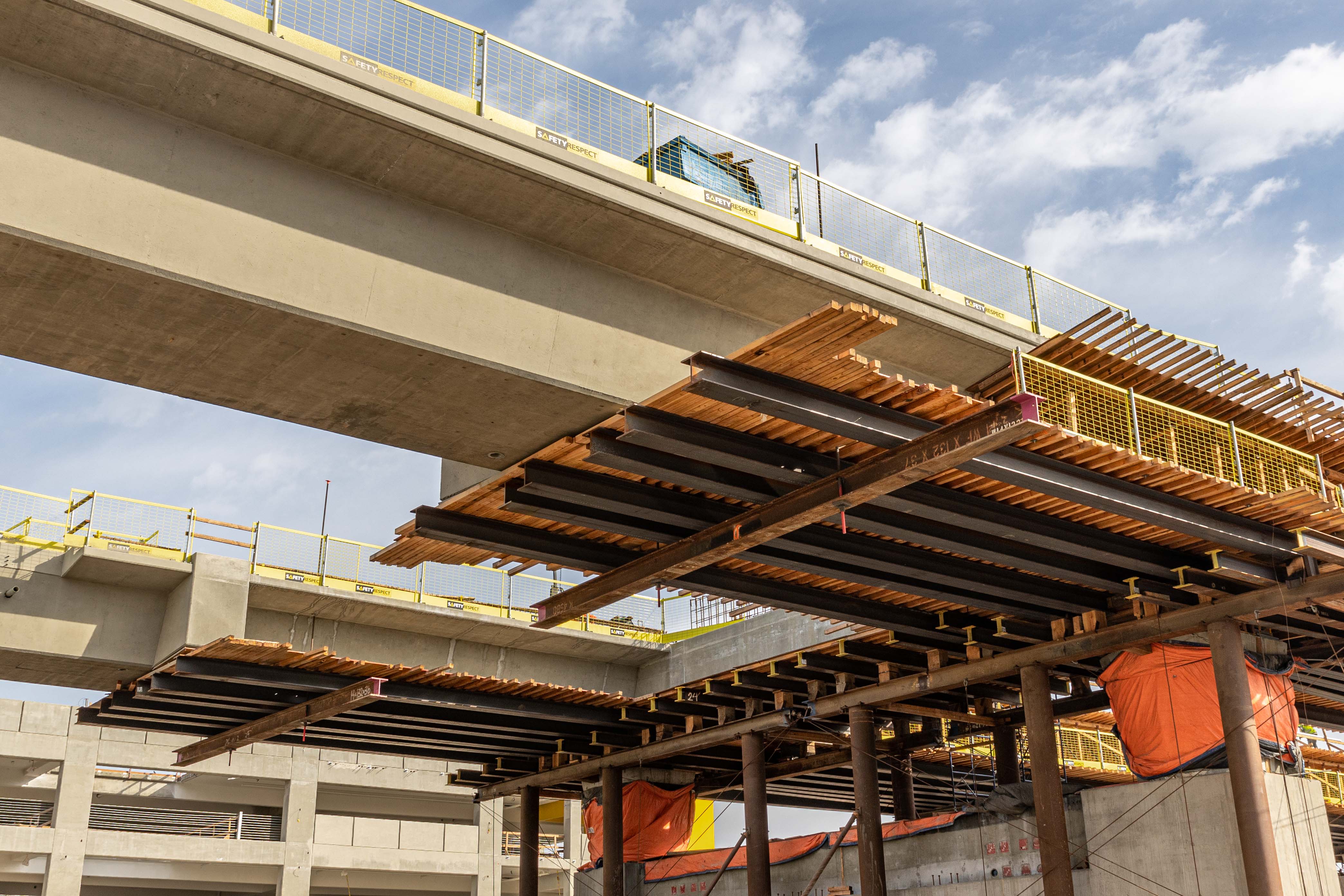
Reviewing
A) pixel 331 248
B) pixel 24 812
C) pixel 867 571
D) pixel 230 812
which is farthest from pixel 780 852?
pixel 24 812

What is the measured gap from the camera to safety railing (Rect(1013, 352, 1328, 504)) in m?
14.6

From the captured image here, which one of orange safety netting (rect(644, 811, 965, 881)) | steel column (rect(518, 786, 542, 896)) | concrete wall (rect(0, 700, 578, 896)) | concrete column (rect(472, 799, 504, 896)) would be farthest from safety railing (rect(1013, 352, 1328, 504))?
concrete column (rect(472, 799, 504, 896))

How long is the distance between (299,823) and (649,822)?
66.2ft

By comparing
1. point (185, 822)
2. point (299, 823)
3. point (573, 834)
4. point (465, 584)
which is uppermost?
point (465, 584)

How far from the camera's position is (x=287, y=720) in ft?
80.1

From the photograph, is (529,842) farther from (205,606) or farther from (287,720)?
(205,606)

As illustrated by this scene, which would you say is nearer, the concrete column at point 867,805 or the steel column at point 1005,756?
the concrete column at point 867,805

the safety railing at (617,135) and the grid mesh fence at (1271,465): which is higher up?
the safety railing at (617,135)

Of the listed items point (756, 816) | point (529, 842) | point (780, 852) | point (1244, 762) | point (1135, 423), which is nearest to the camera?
point (1135, 423)

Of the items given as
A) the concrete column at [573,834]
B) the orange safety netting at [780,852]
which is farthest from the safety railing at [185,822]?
the orange safety netting at [780,852]

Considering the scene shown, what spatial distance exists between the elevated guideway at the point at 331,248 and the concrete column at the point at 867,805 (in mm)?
8960

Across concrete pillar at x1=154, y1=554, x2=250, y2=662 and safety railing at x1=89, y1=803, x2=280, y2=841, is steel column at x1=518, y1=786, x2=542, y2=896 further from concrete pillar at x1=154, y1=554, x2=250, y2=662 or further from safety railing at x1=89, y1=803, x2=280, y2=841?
safety railing at x1=89, y1=803, x2=280, y2=841

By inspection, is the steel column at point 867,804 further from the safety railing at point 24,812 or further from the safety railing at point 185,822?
the safety railing at point 24,812

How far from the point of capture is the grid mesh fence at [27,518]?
27.5 m
